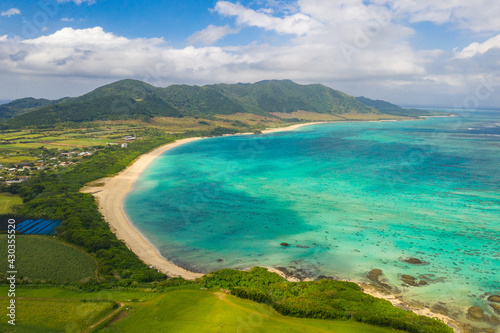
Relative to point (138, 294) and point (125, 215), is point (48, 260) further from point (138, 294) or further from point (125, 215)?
point (125, 215)

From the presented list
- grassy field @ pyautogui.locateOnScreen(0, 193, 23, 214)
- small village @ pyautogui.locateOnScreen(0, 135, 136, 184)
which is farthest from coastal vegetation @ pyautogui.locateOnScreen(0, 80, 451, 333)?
small village @ pyautogui.locateOnScreen(0, 135, 136, 184)

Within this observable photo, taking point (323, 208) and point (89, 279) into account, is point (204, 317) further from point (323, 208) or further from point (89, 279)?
point (323, 208)

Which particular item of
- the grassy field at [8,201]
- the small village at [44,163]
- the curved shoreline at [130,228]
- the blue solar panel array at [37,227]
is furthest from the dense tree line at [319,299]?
the small village at [44,163]

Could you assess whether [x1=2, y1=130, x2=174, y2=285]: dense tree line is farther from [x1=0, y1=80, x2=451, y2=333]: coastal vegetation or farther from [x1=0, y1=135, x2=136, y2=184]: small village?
[x1=0, y1=135, x2=136, y2=184]: small village

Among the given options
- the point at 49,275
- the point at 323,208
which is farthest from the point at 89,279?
the point at 323,208

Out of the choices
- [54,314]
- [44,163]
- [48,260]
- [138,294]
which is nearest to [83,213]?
[48,260]

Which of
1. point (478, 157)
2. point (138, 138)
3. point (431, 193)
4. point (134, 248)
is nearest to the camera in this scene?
point (134, 248)

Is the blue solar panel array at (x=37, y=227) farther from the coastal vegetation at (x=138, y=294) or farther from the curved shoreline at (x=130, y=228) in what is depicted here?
the curved shoreline at (x=130, y=228)
